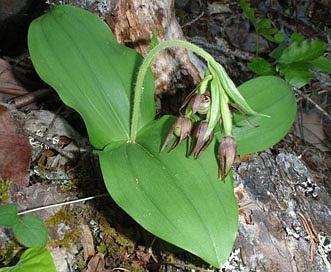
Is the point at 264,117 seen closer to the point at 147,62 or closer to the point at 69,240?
the point at 147,62

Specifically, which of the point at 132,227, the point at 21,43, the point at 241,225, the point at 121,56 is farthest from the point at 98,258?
the point at 21,43

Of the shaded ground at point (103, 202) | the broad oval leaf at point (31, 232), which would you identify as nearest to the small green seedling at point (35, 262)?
the broad oval leaf at point (31, 232)

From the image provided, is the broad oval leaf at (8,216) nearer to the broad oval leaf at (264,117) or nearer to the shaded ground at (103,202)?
the shaded ground at (103,202)

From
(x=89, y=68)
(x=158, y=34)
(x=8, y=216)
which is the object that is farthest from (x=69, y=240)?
(x=158, y=34)

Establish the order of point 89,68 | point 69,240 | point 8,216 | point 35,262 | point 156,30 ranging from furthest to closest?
point 156,30
point 69,240
point 89,68
point 8,216
point 35,262

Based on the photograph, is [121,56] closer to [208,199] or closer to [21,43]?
[208,199]

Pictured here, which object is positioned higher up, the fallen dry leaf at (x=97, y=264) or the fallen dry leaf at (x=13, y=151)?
the fallen dry leaf at (x=13, y=151)
